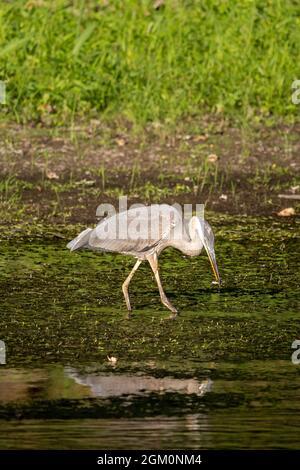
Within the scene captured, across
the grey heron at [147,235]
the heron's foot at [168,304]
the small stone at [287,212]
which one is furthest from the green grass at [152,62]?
the heron's foot at [168,304]

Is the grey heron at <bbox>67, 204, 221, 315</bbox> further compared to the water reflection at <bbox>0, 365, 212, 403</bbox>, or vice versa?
the grey heron at <bbox>67, 204, 221, 315</bbox>

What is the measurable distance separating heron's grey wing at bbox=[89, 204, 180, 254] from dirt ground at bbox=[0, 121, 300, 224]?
63.4 inches

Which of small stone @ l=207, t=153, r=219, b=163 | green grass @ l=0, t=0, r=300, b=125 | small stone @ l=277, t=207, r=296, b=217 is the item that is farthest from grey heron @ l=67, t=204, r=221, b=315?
green grass @ l=0, t=0, r=300, b=125

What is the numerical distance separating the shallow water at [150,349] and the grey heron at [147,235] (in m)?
0.23

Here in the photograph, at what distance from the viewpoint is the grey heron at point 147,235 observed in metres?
7.84

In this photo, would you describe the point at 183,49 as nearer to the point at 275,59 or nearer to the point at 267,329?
the point at 275,59

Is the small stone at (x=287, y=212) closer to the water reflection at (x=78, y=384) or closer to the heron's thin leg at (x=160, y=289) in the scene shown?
the heron's thin leg at (x=160, y=289)

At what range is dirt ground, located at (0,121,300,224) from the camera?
10.0 metres

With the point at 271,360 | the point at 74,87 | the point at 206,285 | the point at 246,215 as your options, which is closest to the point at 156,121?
the point at 74,87

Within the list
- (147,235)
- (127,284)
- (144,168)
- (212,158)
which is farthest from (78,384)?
(212,158)

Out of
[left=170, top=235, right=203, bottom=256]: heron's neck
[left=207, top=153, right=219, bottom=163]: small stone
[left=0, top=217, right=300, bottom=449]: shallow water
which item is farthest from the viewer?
[left=207, top=153, right=219, bottom=163]: small stone

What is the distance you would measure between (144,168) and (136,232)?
2.98 m

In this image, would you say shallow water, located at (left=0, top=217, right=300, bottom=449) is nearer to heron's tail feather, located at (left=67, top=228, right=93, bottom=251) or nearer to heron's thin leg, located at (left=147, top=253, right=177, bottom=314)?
heron's thin leg, located at (left=147, top=253, right=177, bottom=314)

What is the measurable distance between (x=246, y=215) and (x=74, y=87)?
2509 mm
